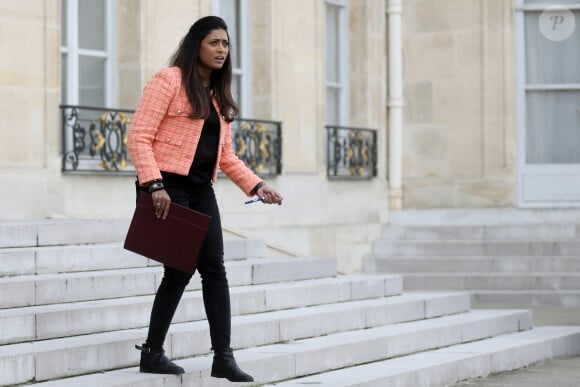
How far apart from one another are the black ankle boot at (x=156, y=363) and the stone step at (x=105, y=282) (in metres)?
1.01

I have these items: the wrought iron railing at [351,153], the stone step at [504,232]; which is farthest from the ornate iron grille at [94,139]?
the stone step at [504,232]

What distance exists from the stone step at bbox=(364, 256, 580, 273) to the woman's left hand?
7399 mm

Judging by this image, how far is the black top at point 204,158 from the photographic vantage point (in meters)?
6.56

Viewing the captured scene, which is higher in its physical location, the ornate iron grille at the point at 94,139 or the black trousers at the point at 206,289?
the ornate iron grille at the point at 94,139

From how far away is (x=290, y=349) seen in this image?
7879mm

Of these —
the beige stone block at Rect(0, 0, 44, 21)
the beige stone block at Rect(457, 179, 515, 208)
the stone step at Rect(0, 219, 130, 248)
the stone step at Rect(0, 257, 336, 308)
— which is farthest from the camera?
the beige stone block at Rect(457, 179, 515, 208)

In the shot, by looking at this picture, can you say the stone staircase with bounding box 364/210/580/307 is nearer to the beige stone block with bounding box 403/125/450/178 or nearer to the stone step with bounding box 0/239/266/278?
the beige stone block with bounding box 403/125/450/178

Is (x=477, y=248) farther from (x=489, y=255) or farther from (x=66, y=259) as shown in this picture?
(x=66, y=259)

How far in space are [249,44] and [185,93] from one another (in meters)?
6.64

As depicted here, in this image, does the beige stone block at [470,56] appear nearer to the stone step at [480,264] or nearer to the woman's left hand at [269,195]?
the stone step at [480,264]

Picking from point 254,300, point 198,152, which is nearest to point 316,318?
point 254,300

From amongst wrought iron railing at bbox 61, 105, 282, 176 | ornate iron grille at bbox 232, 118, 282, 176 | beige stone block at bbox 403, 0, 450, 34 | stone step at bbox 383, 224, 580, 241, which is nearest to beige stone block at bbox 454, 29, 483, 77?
beige stone block at bbox 403, 0, 450, 34

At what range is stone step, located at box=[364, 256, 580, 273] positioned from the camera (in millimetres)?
13672

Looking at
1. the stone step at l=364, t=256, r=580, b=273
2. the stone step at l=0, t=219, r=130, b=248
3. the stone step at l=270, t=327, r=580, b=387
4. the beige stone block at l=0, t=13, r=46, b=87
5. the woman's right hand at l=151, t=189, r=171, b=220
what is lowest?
the stone step at l=270, t=327, r=580, b=387
